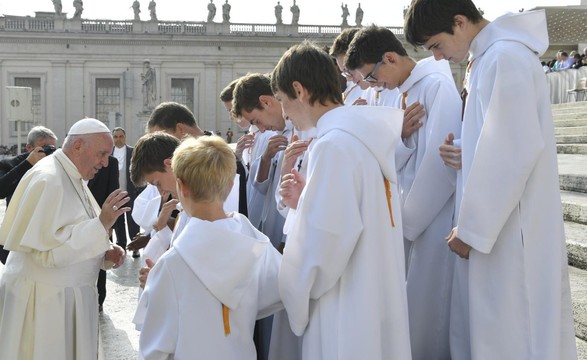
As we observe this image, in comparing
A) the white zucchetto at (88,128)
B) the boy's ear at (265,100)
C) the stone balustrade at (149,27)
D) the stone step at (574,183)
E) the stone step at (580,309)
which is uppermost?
the stone balustrade at (149,27)

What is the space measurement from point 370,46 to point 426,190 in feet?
2.63

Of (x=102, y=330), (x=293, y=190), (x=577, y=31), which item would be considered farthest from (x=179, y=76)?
(x=293, y=190)

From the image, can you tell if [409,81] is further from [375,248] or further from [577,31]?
[577,31]

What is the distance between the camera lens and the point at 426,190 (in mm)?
3307

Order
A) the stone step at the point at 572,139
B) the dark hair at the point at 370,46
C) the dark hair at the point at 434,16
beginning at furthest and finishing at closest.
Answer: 1. the stone step at the point at 572,139
2. the dark hair at the point at 370,46
3. the dark hair at the point at 434,16


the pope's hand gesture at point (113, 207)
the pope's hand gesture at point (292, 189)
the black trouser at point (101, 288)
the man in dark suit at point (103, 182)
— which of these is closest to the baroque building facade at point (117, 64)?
the man in dark suit at point (103, 182)

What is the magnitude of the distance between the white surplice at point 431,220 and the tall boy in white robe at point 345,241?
0.68 m

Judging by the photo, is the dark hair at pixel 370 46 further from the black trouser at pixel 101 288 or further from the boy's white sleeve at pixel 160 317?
the black trouser at pixel 101 288

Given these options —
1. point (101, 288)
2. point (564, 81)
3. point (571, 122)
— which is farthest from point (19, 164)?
point (564, 81)

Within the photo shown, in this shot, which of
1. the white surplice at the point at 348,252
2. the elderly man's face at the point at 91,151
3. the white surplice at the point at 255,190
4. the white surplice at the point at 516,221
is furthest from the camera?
the white surplice at the point at 255,190

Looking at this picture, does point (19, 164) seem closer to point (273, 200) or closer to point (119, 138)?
point (273, 200)

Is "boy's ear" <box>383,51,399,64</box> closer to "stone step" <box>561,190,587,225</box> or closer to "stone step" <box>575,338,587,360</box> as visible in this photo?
"stone step" <box>575,338,587,360</box>

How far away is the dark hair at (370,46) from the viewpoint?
135 inches

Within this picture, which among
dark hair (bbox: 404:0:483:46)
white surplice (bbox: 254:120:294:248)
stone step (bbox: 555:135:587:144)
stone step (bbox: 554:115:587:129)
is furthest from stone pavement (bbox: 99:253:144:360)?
stone step (bbox: 554:115:587:129)
